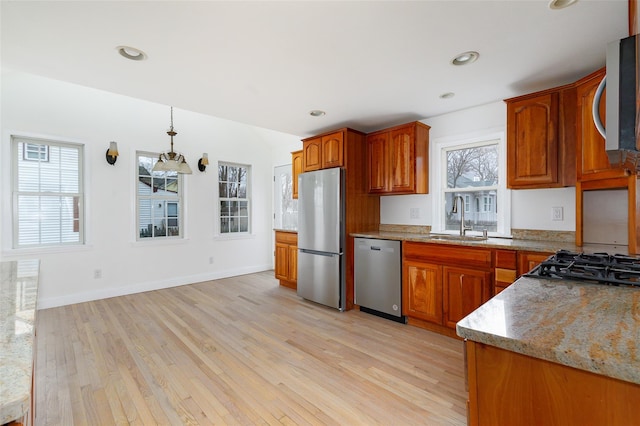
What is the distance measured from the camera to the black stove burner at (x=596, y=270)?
1211mm

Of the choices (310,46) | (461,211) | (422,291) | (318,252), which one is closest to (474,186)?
(461,211)

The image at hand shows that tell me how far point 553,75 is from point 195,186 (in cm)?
479

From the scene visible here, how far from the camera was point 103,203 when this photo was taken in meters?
4.09

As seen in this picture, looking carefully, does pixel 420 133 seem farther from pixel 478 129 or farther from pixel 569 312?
pixel 569 312

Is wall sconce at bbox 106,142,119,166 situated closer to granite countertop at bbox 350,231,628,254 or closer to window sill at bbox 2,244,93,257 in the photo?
window sill at bbox 2,244,93,257

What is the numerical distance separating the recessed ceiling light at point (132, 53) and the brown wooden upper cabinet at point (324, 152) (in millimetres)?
2188

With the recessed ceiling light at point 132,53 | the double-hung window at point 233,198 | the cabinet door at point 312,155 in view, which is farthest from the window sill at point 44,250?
the cabinet door at point 312,155

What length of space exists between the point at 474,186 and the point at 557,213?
790mm

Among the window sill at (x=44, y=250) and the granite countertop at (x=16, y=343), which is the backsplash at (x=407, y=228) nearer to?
the granite countertop at (x=16, y=343)

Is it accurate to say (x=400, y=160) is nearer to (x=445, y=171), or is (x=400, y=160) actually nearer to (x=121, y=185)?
(x=445, y=171)

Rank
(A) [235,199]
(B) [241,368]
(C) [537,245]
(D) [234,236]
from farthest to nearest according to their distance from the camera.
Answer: (A) [235,199] → (D) [234,236] → (C) [537,245] → (B) [241,368]

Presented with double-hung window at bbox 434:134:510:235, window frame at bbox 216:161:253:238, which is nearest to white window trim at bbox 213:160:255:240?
window frame at bbox 216:161:253:238

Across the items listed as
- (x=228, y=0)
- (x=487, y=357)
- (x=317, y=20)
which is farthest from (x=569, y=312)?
(x=228, y=0)

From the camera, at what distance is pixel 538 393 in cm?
73
